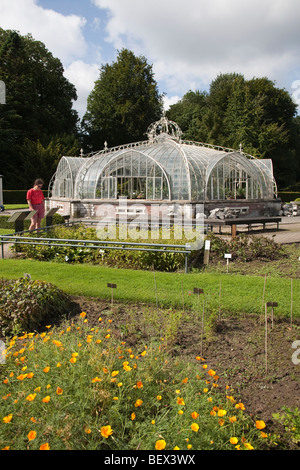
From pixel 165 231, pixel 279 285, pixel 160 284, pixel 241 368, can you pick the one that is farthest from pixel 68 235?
pixel 241 368

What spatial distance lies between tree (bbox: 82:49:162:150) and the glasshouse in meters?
20.7

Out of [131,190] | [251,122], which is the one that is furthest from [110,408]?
[251,122]

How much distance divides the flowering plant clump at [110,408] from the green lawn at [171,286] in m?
2.10

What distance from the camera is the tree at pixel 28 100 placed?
1368 inches

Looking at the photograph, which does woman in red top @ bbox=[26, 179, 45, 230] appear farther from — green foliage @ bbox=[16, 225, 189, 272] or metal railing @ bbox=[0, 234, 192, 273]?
metal railing @ bbox=[0, 234, 192, 273]

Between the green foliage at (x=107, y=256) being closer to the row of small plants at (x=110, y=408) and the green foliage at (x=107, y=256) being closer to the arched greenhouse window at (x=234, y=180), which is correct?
the row of small plants at (x=110, y=408)

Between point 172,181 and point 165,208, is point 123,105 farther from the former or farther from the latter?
point 165,208

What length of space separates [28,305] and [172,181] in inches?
560

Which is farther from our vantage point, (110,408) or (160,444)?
(110,408)

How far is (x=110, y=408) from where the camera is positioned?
113 inches

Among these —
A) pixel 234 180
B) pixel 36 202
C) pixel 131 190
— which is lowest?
pixel 36 202

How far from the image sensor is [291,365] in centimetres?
408
